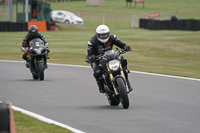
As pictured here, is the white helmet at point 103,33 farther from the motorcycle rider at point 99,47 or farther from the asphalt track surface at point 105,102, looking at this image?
the asphalt track surface at point 105,102

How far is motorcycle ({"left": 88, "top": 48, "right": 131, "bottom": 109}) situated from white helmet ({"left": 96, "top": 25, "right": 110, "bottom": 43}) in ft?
1.32

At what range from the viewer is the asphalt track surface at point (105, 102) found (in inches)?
299

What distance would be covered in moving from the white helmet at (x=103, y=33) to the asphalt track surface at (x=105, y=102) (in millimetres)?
1280

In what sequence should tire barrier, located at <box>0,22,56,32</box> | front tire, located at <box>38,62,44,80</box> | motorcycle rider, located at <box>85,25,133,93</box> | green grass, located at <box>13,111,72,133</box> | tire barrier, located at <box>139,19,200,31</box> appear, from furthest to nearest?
tire barrier, located at <box>139,19,200,31</box>
tire barrier, located at <box>0,22,56,32</box>
front tire, located at <box>38,62,44,80</box>
motorcycle rider, located at <box>85,25,133,93</box>
green grass, located at <box>13,111,72,133</box>

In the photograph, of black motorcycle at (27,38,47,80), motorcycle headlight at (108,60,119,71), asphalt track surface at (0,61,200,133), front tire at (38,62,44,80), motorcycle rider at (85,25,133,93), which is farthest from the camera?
black motorcycle at (27,38,47,80)

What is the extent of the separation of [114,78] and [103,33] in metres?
1.07

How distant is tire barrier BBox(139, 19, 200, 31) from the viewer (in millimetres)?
41925

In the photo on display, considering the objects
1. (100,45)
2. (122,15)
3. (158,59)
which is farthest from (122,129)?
(122,15)

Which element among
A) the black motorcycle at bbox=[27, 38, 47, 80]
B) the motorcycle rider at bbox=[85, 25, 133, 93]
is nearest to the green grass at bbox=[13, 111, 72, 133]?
the motorcycle rider at bbox=[85, 25, 133, 93]

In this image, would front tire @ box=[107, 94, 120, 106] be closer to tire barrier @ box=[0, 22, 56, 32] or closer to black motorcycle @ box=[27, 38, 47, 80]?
black motorcycle @ box=[27, 38, 47, 80]

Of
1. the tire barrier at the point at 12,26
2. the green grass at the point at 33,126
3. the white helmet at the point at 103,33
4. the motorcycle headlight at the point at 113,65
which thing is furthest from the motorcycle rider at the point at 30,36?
the tire barrier at the point at 12,26

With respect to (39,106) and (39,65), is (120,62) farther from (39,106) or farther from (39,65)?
(39,65)

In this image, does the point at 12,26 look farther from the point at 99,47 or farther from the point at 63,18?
the point at 99,47

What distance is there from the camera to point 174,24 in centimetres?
4412
